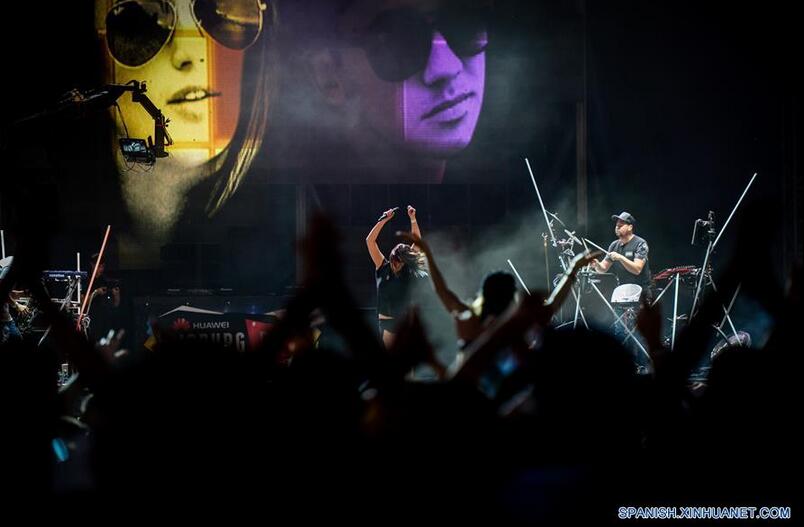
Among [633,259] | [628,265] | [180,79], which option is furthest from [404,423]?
[180,79]

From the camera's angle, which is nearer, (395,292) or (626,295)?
(395,292)

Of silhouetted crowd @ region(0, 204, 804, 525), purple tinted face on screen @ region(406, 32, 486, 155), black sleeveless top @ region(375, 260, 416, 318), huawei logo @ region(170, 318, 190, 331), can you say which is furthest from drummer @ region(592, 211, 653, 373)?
silhouetted crowd @ region(0, 204, 804, 525)

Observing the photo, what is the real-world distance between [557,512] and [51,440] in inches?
51.7

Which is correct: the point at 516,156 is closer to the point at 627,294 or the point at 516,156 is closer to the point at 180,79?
the point at 627,294

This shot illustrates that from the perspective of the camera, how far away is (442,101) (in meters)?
9.45

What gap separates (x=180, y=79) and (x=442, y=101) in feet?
10.4

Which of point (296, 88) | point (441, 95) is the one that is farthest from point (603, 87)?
point (296, 88)

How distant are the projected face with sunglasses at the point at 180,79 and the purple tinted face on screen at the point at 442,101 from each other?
2052 millimetres

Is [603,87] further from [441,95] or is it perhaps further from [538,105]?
[441,95]

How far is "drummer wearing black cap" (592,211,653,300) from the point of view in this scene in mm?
7590

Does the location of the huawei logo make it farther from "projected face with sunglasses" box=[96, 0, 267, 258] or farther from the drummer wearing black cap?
the drummer wearing black cap

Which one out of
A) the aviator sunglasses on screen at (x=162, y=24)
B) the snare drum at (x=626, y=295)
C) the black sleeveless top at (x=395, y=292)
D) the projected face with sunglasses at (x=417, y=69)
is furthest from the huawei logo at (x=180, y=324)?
the aviator sunglasses on screen at (x=162, y=24)

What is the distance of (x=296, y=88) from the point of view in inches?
367

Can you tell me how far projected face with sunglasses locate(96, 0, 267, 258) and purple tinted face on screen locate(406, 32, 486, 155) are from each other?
6.73 feet
